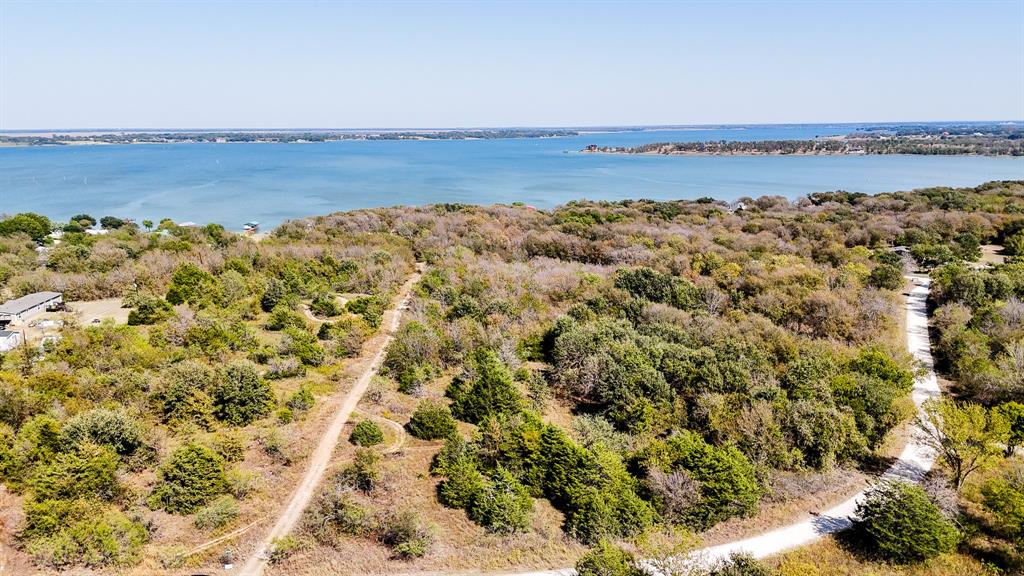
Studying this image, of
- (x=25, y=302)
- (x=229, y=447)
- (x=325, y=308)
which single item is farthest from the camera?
(x=325, y=308)

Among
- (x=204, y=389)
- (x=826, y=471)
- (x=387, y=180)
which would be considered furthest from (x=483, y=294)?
(x=387, y=180)

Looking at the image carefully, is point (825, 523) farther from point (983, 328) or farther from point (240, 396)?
point (240, 396)

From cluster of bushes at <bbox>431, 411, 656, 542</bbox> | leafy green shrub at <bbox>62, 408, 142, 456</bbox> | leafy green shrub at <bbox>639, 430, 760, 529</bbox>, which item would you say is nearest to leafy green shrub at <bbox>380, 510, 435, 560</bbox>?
cluster of bushes at <bbox>431, 411, 656, 542</bbox>

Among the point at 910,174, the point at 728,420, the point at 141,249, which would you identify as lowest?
the point at 728,420

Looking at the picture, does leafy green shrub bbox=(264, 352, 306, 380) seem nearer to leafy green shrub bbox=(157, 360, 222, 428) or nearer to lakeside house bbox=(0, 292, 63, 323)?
leafy green shrub bbox=(157, 360, 222, 428)

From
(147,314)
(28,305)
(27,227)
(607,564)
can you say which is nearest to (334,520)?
(607,564)

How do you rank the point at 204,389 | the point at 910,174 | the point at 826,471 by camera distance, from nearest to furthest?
the point at 826,471, the point at 204,389, the point at 910,174

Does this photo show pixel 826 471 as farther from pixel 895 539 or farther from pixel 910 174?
pixel 910 174
